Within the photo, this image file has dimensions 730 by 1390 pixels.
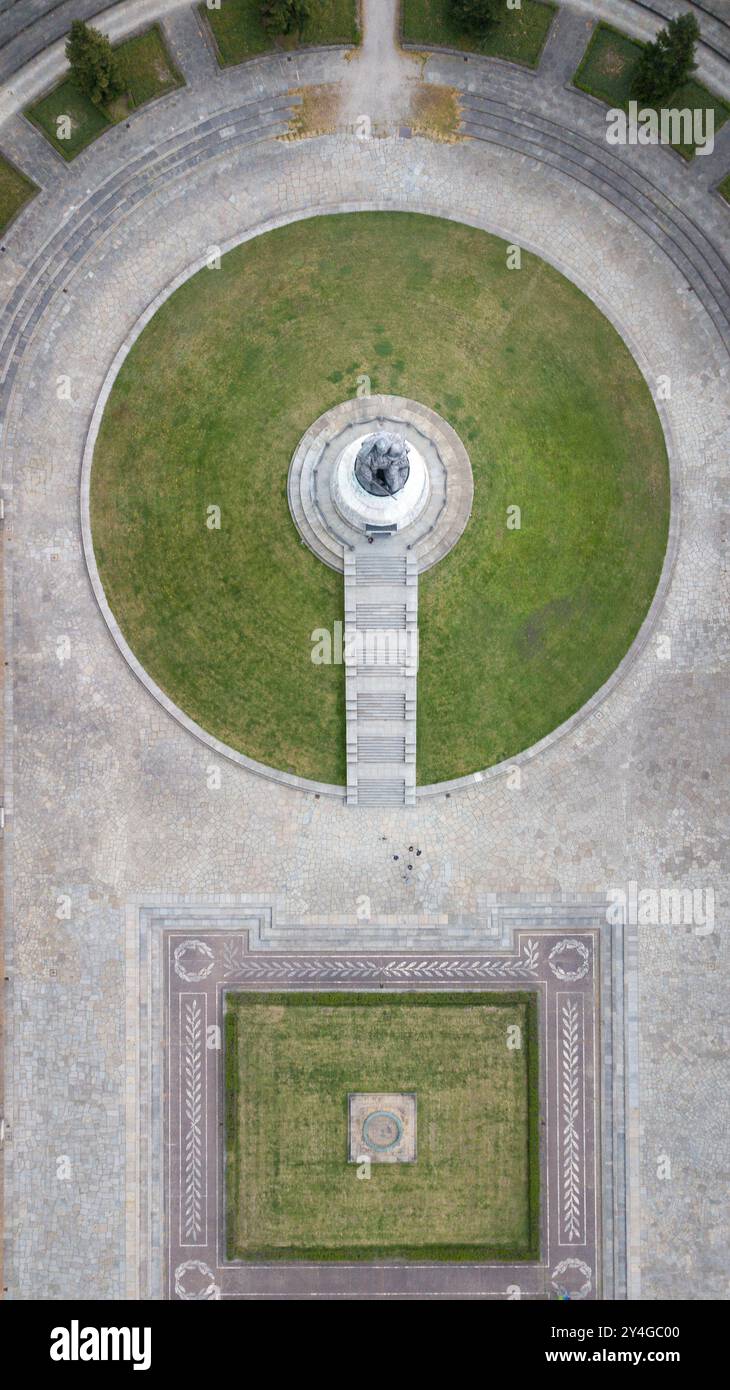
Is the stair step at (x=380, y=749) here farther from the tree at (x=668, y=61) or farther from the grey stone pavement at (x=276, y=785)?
the tree at (x=668, y=61)

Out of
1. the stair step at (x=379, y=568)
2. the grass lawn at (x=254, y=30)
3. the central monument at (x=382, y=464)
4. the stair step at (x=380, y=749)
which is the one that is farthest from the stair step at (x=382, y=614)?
the grass lawn at (x=254, y=30)

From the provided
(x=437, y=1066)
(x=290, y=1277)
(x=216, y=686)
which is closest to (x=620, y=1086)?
(x=437, y=1066)

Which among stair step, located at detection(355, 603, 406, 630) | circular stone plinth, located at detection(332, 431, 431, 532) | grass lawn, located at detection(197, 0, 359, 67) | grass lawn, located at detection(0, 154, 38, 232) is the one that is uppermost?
grass lawn, located at detection(197, 0, 359, 67)

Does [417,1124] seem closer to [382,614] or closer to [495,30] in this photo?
[382,614]

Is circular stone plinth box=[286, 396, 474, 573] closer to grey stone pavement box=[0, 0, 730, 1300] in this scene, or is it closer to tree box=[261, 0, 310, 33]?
grey stone pavement box=[0, 0, 730, 1300]

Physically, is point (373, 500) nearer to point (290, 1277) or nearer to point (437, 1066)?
point (437, 1066)

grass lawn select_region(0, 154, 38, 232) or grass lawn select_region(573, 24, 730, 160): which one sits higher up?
grass lawn select_region(573, 24, 730, 160)

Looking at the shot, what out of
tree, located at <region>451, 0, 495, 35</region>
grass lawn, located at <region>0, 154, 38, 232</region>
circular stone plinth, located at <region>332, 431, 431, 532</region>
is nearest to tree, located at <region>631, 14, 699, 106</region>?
tree, located at <region>451, 0, 495, 35</region>
